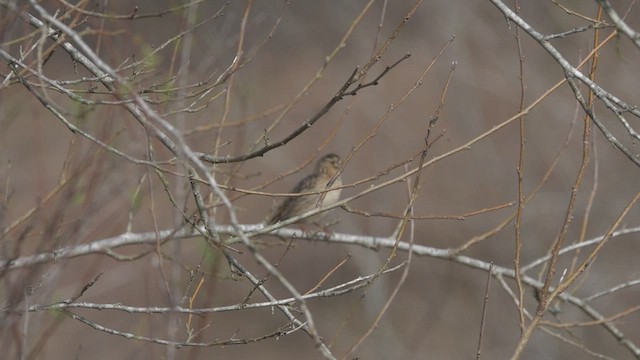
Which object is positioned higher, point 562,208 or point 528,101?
point 528,101

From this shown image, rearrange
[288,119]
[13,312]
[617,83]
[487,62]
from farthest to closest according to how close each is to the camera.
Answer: [288,119]
[487,62]
[617,83]
[13,312]

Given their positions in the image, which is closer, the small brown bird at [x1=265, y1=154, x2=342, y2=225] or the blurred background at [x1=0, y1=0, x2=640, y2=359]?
the small brown bird at [x1=265, y1=154, x2=342, y2=225]

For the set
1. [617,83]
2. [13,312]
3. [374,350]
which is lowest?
[13,312]

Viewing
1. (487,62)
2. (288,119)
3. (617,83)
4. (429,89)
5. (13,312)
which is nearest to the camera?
(13,312)

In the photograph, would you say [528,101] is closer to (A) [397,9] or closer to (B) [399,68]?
(A) [397,9]

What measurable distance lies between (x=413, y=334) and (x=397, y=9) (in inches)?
169

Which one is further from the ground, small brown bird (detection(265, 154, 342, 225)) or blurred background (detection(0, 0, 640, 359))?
blurred background (detection(0, 0, 640, 359))

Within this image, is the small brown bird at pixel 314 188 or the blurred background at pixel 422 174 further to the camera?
the blurred background at pixel 422 174

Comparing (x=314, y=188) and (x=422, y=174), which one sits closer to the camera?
(x=314, y=188)

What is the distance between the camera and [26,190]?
503 inches

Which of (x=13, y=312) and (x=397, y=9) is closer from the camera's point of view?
(x=13, y=312)

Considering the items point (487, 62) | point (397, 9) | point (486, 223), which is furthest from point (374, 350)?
point (397, 9)

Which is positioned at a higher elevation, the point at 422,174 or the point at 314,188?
the point at 422,174

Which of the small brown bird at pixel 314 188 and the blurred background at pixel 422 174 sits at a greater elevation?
the blurred background at pixel 422 174
